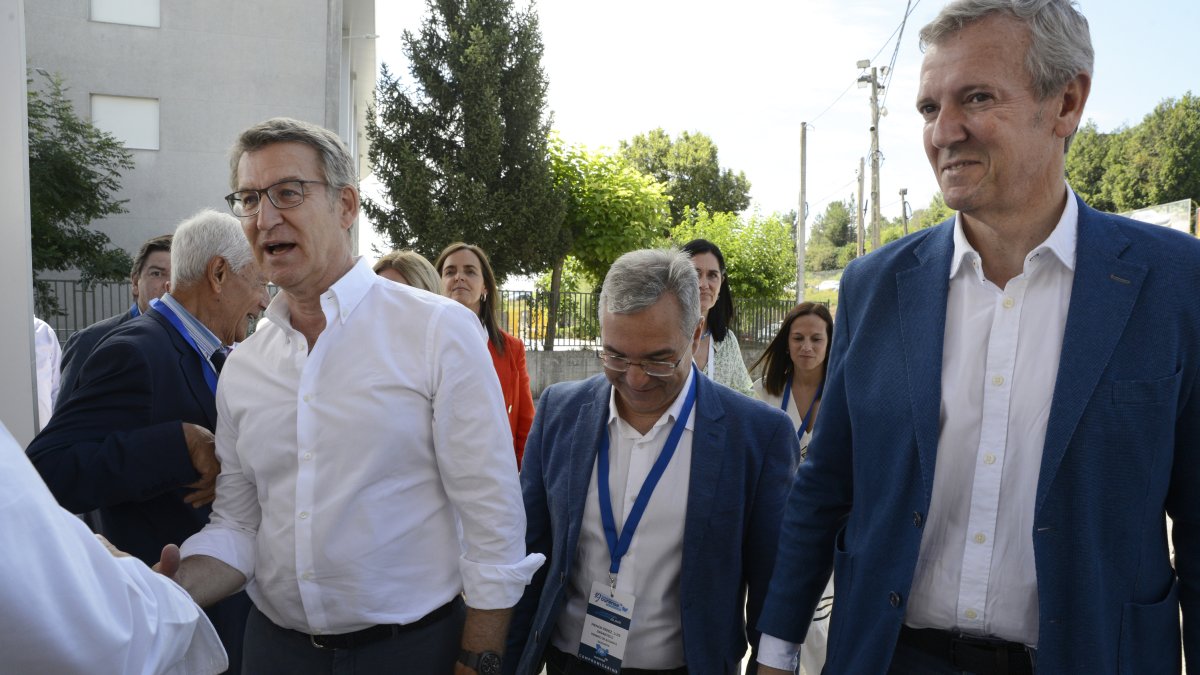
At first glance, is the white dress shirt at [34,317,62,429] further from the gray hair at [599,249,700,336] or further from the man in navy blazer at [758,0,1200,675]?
the man in navy blazer at [758,0,1200,675]

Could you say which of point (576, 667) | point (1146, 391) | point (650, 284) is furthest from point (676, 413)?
point (1146, 391)

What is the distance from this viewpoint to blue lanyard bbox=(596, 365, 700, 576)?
90.6 inches

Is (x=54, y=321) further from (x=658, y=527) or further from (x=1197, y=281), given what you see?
(x=1197, y=281)

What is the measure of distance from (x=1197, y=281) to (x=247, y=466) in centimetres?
228

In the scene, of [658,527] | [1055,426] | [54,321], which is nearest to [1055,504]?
[1055,426]

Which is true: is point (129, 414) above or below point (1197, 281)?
below

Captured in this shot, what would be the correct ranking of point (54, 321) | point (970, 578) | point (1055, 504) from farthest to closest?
point (54, 321) < point (970, 578) < point (1055, 504)

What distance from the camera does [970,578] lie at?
67.8 inches

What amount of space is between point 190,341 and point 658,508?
157 cm

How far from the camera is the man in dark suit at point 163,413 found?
232 cm

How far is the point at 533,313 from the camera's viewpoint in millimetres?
19609

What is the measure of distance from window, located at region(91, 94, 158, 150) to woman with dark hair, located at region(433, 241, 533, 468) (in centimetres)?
1664

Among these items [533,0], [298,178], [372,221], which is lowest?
[298,178]

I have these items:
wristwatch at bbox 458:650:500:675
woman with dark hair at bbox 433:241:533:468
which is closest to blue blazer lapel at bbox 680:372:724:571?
wristwatch at bbox 458:650:500:675
